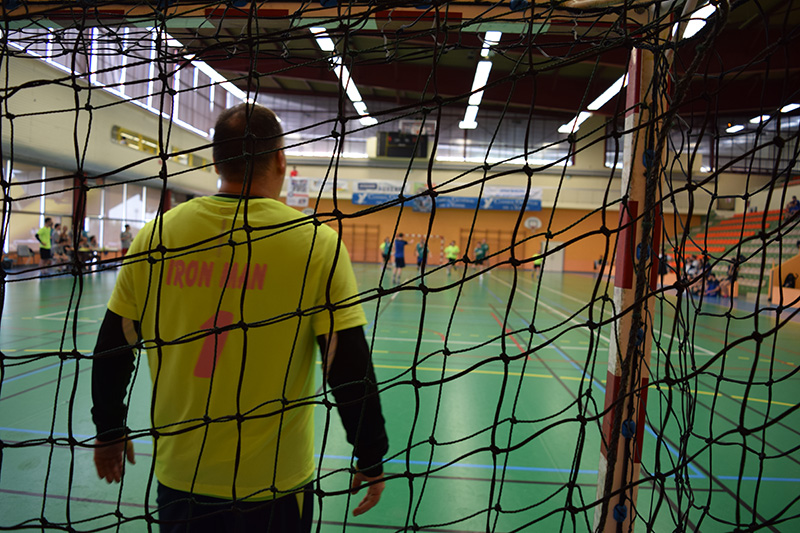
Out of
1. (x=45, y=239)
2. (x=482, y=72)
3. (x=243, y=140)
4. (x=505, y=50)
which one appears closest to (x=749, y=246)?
→ (x=482, y=72)

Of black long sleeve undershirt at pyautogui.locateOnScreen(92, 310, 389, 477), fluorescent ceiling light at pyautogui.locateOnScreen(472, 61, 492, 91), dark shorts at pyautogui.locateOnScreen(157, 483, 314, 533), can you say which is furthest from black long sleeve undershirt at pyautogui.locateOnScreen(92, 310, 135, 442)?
fluorescent ceiling light at pyautogui.locateOnScreen(472, 61, 492, 91)

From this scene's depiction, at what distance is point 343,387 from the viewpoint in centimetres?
122

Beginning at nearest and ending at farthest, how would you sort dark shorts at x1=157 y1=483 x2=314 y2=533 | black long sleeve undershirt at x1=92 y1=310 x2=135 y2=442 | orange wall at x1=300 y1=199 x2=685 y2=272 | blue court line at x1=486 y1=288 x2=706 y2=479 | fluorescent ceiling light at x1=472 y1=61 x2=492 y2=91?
1. dark shorts at x1=157 y1=483 x2=314 y2=533
2. black long sleeve undershirt at x1=92 y1=310 x2=135 y2=442
3. blue court line at x1=486 y1=288 x2=706 y2=479
4. fluorescent ceiling light at x1=472 y1=61 x2=492 y2=91
5. orange wall at x1=300 y1=199 x2=685 y2=272

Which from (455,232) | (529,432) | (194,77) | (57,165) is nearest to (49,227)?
(57,165)

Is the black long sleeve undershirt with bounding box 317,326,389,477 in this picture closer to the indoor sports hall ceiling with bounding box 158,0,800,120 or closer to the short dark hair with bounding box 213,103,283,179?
the short dark hair with bounding box 213,103,283,179

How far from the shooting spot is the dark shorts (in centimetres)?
115

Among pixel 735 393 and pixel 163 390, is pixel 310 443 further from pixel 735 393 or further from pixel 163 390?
pixel 735 393

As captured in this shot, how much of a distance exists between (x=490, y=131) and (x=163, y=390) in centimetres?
1983

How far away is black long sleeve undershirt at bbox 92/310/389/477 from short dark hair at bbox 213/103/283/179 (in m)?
0.49

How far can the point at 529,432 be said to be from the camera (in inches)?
125

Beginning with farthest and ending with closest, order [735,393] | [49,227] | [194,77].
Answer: [194,77] < [49,227] < [735,393]

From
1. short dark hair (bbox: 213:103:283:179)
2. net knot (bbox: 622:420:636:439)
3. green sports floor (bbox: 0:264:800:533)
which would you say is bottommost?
green sports floor (bbox: 0:264:800:533)

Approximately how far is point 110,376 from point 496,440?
239cm

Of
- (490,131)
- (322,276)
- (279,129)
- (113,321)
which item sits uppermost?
(490,131)
